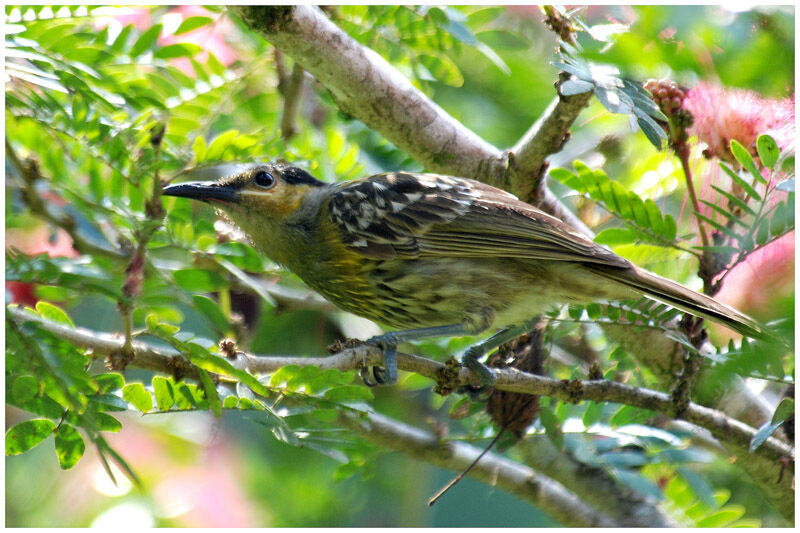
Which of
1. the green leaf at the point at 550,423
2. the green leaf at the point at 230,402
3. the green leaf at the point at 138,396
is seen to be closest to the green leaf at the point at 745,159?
the green leaf at the point at 550,423

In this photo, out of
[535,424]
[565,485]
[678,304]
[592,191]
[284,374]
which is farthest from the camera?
[565,485]

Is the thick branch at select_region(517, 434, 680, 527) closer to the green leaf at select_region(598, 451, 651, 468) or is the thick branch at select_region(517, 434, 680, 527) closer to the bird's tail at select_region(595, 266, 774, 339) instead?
the green leaf at select_region(598, 451, 651, 468)

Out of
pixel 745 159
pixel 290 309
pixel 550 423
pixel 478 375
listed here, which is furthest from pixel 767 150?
pixel 290 309

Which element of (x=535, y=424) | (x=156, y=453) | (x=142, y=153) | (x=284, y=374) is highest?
(x=142, y=153)

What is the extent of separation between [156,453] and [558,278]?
265 cm

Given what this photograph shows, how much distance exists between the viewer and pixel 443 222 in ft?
10.8

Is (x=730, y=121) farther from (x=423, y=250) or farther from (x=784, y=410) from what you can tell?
(x=423, y=250)

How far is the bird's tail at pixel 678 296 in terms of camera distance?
2.63m

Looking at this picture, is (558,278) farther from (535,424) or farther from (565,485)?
(565,485)

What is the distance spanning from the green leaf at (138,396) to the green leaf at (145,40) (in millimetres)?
1720

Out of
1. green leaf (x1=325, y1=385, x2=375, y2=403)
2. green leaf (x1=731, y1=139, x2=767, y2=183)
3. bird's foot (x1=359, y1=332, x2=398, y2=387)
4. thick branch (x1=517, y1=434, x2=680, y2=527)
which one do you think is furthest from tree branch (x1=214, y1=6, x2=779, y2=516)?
green leaf (x1=325, y1=385, x2=375, y2=403)

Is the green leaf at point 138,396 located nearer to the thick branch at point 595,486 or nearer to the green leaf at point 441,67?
the thick branch at point 595,486

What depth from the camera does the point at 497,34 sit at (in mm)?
4176

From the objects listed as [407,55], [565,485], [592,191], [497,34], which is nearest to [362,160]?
[407,55]
